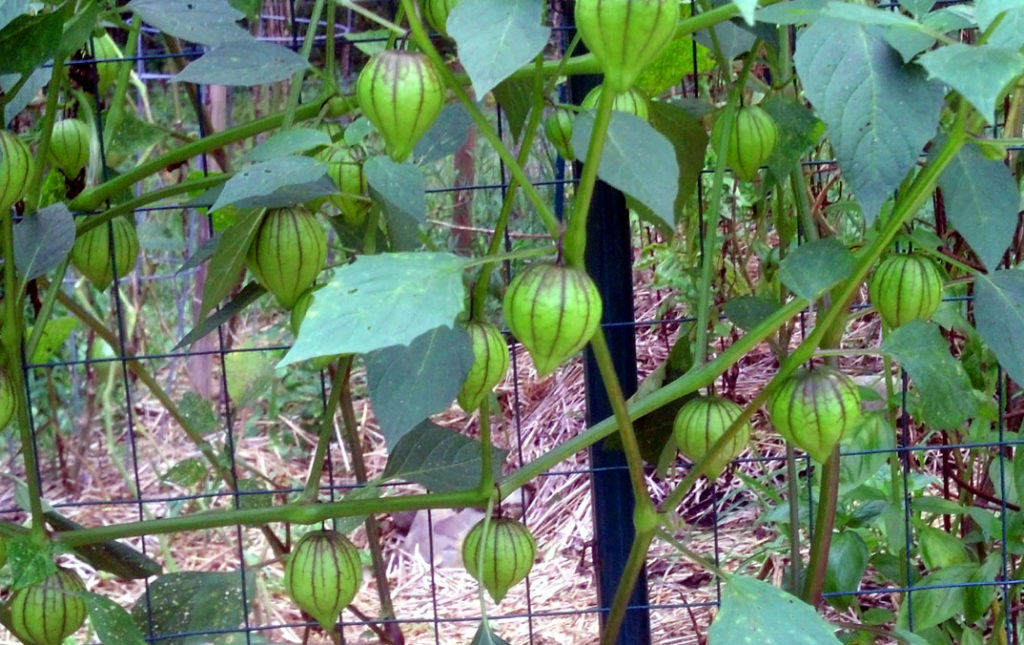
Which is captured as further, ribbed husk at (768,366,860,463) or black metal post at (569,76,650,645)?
black metal post at (569,76,650,645)

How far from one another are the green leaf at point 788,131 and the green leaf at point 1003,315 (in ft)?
0.51

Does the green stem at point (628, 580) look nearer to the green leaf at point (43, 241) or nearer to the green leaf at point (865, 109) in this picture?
the green leaf at point (865, 109)

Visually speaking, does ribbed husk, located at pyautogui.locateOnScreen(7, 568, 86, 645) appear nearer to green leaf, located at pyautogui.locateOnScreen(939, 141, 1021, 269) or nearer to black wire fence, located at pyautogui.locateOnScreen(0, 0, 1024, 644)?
black wire fence, located at pyautogui.locateOnScreen(0, 0, 1024, 644)

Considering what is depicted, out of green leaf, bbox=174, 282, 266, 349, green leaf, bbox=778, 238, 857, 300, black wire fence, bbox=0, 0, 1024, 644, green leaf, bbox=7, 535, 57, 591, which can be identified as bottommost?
black wire fence, bbox=0, 0, 1024, 644

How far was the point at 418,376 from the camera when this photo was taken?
1.99ft

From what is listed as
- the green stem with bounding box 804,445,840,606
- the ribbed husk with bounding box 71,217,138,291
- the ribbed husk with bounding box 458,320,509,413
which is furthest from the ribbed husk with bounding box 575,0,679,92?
the ribbed husk with bounding box 71,217,138,291

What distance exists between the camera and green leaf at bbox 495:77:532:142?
709 millimetres

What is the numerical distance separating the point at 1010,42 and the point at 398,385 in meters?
0.36

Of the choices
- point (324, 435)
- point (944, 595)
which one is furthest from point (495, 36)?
point (944, 595)

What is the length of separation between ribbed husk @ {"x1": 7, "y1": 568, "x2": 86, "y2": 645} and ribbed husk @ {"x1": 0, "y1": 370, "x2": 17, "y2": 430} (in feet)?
0.41

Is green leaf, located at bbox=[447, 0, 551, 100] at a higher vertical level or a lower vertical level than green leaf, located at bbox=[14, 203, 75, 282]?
higher

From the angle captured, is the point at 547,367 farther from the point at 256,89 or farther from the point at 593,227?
the point at 256,89

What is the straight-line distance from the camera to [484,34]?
0.47m

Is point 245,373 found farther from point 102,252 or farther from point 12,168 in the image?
point 12,168
